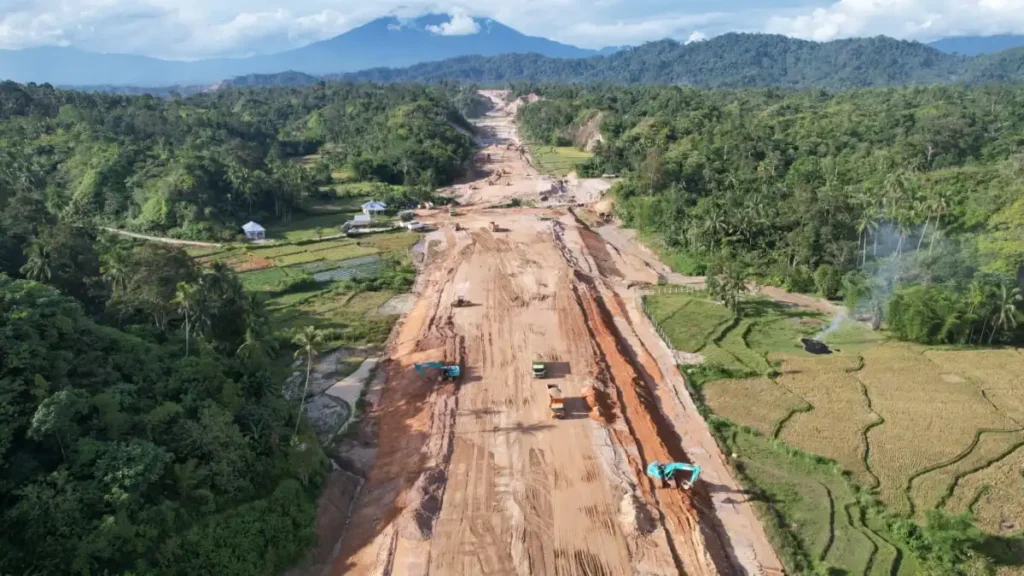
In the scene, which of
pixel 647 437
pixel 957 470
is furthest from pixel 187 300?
pixel 957 470

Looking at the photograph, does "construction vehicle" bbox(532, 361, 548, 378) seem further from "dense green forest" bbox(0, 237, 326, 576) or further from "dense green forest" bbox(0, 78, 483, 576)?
"dense green forest" bbox(0, 237, 326, 576)

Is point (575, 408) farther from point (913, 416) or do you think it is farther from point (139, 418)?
point (139, 418)

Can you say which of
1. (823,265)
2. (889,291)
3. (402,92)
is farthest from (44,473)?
(402,92)

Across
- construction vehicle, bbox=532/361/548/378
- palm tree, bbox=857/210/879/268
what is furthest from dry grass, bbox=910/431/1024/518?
palm tree, bbox=857/210/879/268

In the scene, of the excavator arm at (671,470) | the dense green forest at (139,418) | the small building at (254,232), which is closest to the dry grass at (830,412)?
the excavator arm at (671,470)

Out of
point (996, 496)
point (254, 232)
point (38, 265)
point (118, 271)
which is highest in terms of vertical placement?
point (38, 265)

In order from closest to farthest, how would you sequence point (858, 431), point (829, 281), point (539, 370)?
1. point (858, 431)
2. point (539, 370)
3. point (829, 281)
